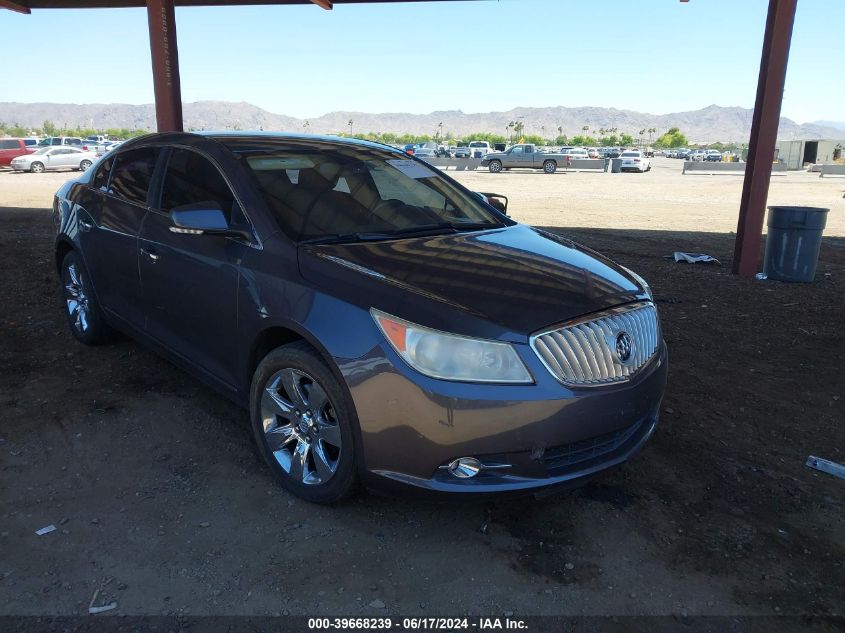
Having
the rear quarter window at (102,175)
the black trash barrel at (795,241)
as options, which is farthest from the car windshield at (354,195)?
the black trash barrel at (795,241)

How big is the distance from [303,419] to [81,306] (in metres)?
2.99

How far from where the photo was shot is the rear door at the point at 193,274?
332cm

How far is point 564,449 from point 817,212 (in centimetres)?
700

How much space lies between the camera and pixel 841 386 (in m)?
4.72

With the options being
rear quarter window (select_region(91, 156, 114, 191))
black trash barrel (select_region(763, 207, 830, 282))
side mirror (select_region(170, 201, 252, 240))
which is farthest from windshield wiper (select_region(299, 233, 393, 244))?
black trash barrel (select_region(763, 207, 830, 282))

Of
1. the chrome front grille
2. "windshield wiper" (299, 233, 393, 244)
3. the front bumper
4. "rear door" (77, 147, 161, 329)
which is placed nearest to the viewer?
the front bumper

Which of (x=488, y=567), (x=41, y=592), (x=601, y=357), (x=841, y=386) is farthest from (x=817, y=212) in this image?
(x=41, y=592)

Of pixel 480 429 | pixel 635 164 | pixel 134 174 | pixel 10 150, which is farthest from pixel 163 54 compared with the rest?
pixel 635 164

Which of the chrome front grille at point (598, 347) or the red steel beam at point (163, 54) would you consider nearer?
the chrome front grille at point (598, 347)

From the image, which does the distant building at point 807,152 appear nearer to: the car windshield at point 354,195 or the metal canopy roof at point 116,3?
the metal canopy roof at point 116,3

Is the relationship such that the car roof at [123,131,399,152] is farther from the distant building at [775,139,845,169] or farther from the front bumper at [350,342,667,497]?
the distant building at [775,139,845,169]

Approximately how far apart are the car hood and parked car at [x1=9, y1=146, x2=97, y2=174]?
32083 mm

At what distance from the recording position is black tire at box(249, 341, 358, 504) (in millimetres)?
2730

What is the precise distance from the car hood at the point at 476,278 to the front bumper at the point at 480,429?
0.77 feet
